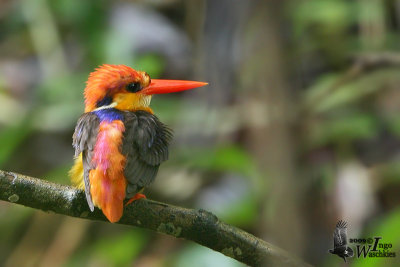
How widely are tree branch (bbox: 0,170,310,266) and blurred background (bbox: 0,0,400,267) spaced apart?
4.13 feet

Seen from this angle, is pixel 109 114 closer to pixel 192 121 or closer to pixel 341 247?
pixel 341 247

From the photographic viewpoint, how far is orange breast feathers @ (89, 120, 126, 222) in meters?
2.14

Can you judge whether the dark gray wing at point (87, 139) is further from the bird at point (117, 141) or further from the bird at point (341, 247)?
the bird at point (341, 247)

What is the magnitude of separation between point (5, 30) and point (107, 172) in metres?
4.21

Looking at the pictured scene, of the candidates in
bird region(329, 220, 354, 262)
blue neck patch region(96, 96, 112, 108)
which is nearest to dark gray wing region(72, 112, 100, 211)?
blue neck patch region(96, 96, 112, 108)

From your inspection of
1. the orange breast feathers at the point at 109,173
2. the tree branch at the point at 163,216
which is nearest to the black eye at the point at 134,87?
the orange breast feathers at the point at 109,173

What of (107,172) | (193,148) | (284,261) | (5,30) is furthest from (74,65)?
(284,261)

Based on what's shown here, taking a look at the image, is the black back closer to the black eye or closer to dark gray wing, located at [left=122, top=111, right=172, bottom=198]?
dark gray wing, located at [left=122, top=111, right=172, bottom=198]

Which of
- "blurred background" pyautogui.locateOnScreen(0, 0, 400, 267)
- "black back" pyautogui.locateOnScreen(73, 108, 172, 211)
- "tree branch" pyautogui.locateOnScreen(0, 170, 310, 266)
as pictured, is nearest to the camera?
"tree branch" pyautogui.locateOnScreen(0, 170, 310, 266)

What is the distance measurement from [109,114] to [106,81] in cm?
20

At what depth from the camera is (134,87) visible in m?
2.58

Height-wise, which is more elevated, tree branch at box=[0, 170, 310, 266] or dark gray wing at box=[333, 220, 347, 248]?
tree branch at box=[0, 170, 310, 266]

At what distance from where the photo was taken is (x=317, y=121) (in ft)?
16.5

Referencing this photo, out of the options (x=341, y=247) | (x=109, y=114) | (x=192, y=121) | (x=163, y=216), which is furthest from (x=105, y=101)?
(x=192, y=121)
